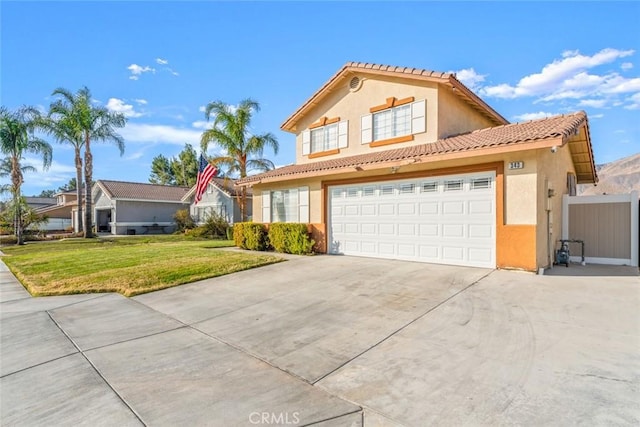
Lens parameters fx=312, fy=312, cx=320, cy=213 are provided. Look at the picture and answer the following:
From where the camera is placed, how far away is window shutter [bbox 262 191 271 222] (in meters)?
14.6

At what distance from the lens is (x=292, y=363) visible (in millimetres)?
3693

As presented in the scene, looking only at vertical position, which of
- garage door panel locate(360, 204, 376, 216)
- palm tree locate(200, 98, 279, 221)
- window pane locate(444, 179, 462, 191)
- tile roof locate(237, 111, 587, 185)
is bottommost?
garage door panel locate(360, 204, 376, 216)

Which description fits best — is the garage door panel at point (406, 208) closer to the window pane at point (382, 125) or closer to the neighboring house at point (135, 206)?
the window pane at point (382, 125)

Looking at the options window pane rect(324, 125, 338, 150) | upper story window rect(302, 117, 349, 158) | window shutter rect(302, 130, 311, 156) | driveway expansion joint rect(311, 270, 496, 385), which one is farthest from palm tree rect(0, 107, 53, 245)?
driveway expansion joint rect(311, 270, 496, 385)

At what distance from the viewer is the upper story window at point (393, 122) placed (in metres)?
11.5

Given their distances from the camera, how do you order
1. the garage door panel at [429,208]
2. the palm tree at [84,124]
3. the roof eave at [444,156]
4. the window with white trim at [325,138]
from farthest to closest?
the palm tree at [84,124] < the window with white trim at [325,138] < the garage door panel at [429,208] < the roof eave at [444,156]

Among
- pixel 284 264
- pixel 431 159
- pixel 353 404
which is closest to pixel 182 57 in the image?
pixel 284 264

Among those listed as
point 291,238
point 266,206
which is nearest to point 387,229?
point 291,238

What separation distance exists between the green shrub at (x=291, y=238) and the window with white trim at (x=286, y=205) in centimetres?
67

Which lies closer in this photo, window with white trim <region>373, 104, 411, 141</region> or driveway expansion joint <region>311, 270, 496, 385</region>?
driveway expansion joint <region>311, 270, 496, 385</region>

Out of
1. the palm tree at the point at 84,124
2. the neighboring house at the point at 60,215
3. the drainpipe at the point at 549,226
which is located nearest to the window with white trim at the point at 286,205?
the drainpipe at the point at 549,226

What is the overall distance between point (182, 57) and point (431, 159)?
36.7 feet

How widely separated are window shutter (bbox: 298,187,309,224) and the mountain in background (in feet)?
163

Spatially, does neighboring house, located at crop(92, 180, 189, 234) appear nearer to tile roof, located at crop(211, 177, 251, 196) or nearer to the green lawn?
tile roof, located at crop(211, 177, 251, 196)
